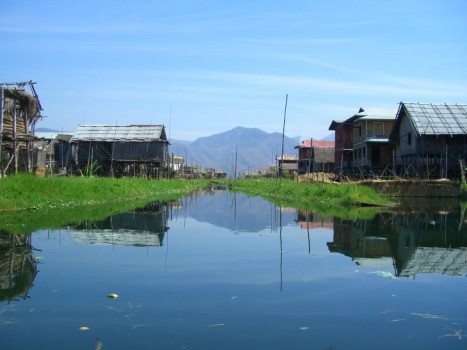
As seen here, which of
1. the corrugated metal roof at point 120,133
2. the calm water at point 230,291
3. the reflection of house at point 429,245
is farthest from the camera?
the corrugated metal roof at point 120,133

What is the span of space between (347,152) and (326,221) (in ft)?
102

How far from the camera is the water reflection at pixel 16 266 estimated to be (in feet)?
20.8

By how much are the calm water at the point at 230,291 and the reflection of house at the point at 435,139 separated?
20502mm

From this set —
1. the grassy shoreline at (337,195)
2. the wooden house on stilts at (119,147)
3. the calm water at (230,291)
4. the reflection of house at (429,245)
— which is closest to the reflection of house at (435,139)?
the grassy shoreline at (337,195)

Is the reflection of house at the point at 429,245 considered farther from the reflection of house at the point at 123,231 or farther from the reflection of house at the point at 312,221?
the reflection of house at the point at 123,231

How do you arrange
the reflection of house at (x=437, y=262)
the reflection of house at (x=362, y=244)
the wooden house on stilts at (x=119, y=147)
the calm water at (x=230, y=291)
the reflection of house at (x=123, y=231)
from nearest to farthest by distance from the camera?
the calm water at (x=230, y=291), the reflection of house at (x=437, y=262), the reflection of house at (x=362, y=244), the reflection of house at (x=123, y=231), the wooden house on stilts at (x=119, y=147)

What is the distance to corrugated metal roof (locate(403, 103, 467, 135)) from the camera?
30656mm

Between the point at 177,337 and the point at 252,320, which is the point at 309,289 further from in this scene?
the point at 177,337

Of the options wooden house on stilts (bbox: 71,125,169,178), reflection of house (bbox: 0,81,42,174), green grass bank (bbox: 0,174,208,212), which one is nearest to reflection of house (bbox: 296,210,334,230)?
green grass bank (bbox: 0,174,208,212)

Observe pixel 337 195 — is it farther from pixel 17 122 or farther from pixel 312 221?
pixel 17 122

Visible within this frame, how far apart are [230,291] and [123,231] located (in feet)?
21.5

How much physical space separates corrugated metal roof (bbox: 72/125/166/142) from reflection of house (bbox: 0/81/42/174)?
15891 millimetres

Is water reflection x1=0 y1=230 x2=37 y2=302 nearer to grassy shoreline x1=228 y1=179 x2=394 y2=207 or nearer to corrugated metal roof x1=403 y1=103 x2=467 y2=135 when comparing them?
grassy shoreline x1=228 y1=179 x2=394 y2=207

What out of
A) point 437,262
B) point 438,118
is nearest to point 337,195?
point 438,118
